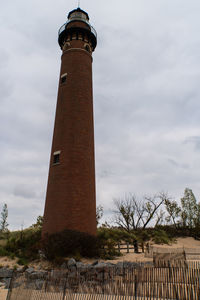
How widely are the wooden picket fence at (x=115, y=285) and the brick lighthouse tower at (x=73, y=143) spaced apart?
808cm

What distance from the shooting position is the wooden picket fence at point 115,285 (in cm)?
871

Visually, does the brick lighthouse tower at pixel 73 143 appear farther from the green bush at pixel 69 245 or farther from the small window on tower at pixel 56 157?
the green bush at pixel 69 245

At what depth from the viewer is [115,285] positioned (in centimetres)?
970

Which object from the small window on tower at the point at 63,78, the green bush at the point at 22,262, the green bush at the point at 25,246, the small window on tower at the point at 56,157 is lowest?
the green bush at the point at 22,262

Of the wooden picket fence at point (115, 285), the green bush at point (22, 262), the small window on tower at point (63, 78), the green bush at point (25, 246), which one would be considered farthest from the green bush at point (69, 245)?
the small window on tower at point (63, 78)

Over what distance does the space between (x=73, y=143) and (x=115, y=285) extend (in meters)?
14.0

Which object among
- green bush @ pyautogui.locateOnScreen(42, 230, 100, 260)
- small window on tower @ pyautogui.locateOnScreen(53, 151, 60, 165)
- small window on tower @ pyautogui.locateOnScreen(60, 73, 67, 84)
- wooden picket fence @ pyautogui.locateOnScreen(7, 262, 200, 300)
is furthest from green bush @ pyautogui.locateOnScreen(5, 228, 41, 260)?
small window on tower @ pyautogui.locateOnScreen(60, 73, 67, 84)

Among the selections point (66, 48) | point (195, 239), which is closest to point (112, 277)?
point (66, 48)

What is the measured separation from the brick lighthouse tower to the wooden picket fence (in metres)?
8.08

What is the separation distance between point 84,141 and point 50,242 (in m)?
9.12

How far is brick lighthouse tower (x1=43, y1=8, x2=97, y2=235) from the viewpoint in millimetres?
20141

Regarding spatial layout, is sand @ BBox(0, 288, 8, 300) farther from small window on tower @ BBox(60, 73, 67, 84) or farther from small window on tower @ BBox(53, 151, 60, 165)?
small window on tower @ BBox(60, 73, 67, 84)

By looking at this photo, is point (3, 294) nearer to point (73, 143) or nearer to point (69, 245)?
point (69, 245)

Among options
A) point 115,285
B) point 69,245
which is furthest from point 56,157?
point 115,285
